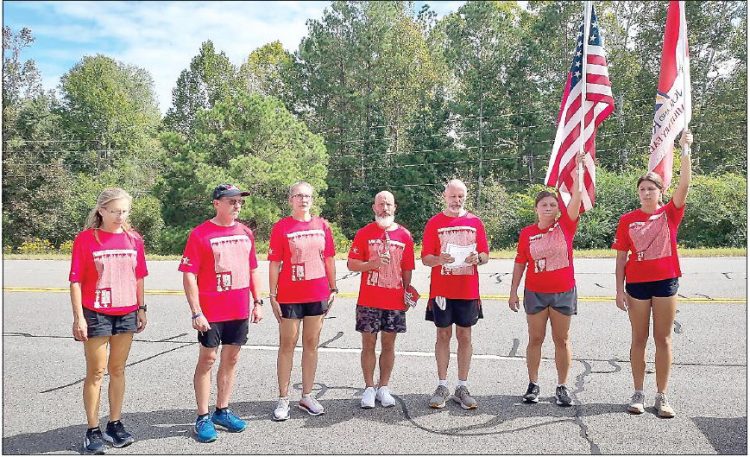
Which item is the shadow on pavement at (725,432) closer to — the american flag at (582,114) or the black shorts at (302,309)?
the american flag at (582,114)

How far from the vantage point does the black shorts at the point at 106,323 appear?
4379 mm

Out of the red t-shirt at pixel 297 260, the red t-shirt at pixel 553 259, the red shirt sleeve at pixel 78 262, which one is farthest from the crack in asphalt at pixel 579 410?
the red shirt sleeve at pixel 78 262

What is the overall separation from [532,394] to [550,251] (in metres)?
1.23

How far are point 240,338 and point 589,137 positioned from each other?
355cm

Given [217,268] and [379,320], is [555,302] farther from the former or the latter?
[217,268]

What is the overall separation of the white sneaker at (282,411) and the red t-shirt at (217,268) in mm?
853

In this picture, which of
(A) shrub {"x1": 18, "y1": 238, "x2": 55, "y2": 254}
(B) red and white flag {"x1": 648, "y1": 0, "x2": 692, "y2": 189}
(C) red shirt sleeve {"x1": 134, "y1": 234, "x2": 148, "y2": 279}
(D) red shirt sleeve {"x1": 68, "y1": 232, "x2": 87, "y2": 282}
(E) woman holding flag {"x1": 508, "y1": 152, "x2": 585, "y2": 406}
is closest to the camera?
(D) red shirt sleeve {"x1": 68, "y1": 232, "x2": 87, "y2": 282}

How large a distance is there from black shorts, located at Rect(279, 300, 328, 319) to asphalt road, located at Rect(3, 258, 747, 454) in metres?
0.83

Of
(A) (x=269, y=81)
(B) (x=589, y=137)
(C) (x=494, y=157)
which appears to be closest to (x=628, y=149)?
(C) (x=494, y=157)

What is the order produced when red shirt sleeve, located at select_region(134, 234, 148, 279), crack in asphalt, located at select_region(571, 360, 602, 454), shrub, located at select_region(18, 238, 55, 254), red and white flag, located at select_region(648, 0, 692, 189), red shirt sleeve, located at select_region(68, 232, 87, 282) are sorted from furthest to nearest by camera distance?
shrub, located at select_region(18, 238, 55, 254)
red and white flag, located at select_region(648, 0, 692, 189)
red shirt sleeve, located at select_region(134, 234, 148, 279)
crack in asphalt, located at select_region(571, 360, 602, 454)
red shirt sleeve, located at select_region(68, 232, 87, 282)

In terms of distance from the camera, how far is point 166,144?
32031 millimetres

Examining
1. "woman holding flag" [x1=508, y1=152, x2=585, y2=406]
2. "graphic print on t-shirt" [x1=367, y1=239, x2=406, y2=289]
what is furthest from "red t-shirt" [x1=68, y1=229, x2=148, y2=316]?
"woman holding flag" [x1=508, y1=152, x2=585, y2=406]

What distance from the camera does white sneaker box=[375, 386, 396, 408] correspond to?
5316 mm

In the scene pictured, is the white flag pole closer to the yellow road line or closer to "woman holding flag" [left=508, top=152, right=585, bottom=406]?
"woman holding flag" [left=508, top=152, right=585, bottom=406]
